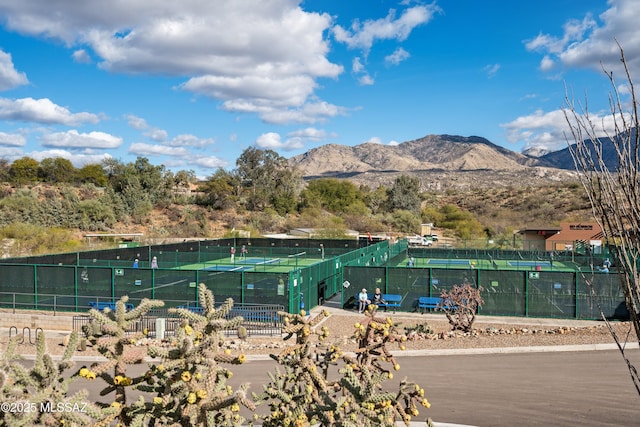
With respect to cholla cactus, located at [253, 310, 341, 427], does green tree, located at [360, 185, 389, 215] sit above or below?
above

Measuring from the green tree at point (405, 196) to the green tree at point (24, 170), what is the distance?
54.9 meters

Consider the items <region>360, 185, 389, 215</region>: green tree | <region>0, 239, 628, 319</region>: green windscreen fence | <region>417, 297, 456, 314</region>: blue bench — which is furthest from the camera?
<region>360, 185, 389, 215</region>: green tree

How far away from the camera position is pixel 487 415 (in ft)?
33.5

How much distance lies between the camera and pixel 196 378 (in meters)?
4.55

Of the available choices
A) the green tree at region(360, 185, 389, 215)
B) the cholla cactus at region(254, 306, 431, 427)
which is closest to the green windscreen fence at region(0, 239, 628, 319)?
the cholla cactus at region(254, 306, 431, 427)

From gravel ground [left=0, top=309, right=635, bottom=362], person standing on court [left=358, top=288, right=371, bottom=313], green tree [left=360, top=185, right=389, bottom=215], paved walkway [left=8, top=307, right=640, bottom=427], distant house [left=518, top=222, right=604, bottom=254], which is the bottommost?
gravel ground [left=0, top=309, right=635, bottom=362]

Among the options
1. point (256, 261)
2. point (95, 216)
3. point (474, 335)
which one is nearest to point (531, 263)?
point (256, 261)

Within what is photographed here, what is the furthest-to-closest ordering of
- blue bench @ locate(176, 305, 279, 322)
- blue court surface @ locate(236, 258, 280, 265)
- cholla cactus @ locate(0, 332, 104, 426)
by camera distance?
blue court surface @ locate(236, 258, 280, 265), blue bench @ locate(176, 305, 279, 322), cholla cactus @ locate(0, 332, 104, 426)

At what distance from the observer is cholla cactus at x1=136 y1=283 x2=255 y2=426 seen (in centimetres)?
457

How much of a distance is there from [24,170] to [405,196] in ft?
192

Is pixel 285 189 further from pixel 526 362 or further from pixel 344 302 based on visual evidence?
pixel 526 362

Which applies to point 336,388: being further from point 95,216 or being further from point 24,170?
point 24,170

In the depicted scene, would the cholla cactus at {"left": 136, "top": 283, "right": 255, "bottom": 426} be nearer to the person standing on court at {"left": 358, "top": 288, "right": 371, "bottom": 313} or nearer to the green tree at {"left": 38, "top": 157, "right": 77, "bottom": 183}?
the person standing on court at {"left": 358, "top": 288, "right": 371, "bottom": 313}

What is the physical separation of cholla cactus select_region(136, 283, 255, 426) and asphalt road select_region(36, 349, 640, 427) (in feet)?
20.8
